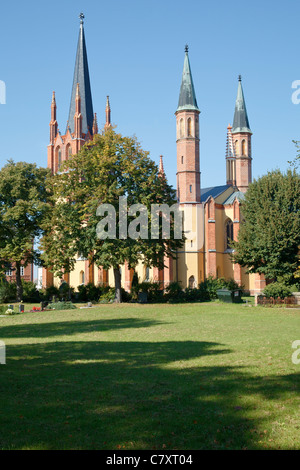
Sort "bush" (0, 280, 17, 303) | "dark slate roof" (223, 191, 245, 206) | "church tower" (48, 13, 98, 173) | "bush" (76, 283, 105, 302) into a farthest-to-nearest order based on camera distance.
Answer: "church tower" (48, 13, 98, 173) → "dark slate roof" (223, 191, 245, 206) → "bush" (76, 283, 105, 302) → "bush" (0, 280, 17, 303)

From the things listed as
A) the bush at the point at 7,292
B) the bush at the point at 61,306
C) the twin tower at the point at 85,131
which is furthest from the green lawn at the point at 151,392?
the twin tower at the point at 85,131

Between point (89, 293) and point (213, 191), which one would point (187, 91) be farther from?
point (89, 293)

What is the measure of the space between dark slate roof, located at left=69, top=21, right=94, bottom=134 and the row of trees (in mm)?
25472

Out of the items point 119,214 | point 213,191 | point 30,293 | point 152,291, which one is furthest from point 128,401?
point 213,191

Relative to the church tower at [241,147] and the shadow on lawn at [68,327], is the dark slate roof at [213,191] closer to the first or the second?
the church tower at [241,147]

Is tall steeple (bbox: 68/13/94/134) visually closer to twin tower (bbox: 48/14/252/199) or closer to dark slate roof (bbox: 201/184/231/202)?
twin tower (bbox: 48/14/252/199)

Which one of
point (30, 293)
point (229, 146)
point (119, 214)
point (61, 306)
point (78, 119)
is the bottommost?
point (61, 306)

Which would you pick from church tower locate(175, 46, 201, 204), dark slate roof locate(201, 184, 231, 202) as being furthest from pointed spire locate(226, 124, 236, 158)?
church tower locate(175, 46, 201, 204)

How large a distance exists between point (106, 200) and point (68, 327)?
48.1ft

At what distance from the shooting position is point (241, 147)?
2544 inches

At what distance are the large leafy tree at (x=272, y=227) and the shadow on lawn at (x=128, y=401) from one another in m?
26.5

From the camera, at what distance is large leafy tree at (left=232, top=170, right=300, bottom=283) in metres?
37.8

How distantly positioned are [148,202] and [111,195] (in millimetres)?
2724
